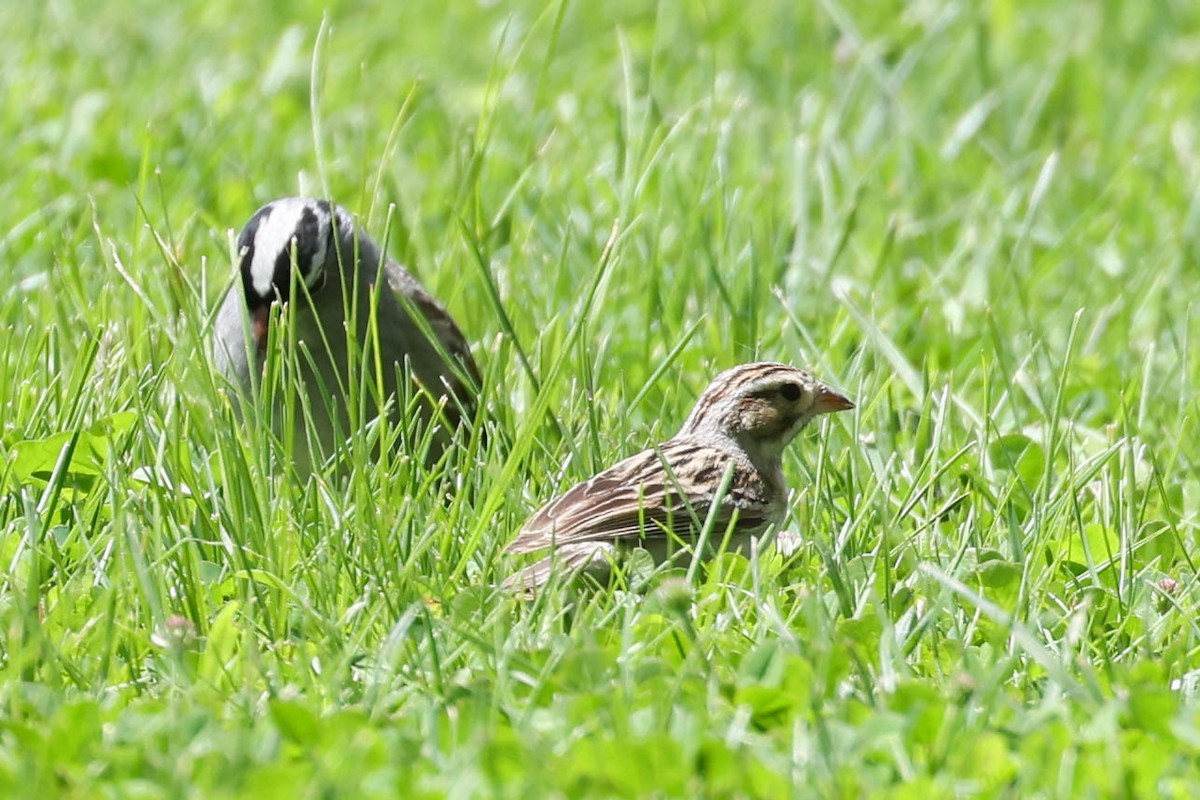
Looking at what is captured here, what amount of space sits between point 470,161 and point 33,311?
4.22 ft

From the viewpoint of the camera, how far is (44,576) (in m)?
4.14

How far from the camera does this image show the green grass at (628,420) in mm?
3416

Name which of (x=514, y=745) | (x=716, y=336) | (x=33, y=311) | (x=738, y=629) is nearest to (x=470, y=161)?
(x=716, y=336)

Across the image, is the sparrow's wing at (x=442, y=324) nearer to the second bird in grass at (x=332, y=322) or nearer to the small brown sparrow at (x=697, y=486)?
the second bird in grass at (x=332, y=322)

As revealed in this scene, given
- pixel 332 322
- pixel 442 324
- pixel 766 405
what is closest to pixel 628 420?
pixel 766 405

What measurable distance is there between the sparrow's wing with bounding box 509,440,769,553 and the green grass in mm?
135

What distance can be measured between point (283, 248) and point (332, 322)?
396 mm

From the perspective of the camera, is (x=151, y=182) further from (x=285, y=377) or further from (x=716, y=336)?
(x=285, y=377)

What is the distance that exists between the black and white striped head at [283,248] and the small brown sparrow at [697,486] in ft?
3.11

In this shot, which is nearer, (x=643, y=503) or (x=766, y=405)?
(x=643, y=503)

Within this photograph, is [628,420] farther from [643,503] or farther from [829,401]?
[643,503]

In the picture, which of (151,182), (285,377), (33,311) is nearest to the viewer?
(285,377)

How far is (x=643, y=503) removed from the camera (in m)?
4.46

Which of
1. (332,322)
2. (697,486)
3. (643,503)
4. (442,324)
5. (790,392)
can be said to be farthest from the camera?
(442,324)
